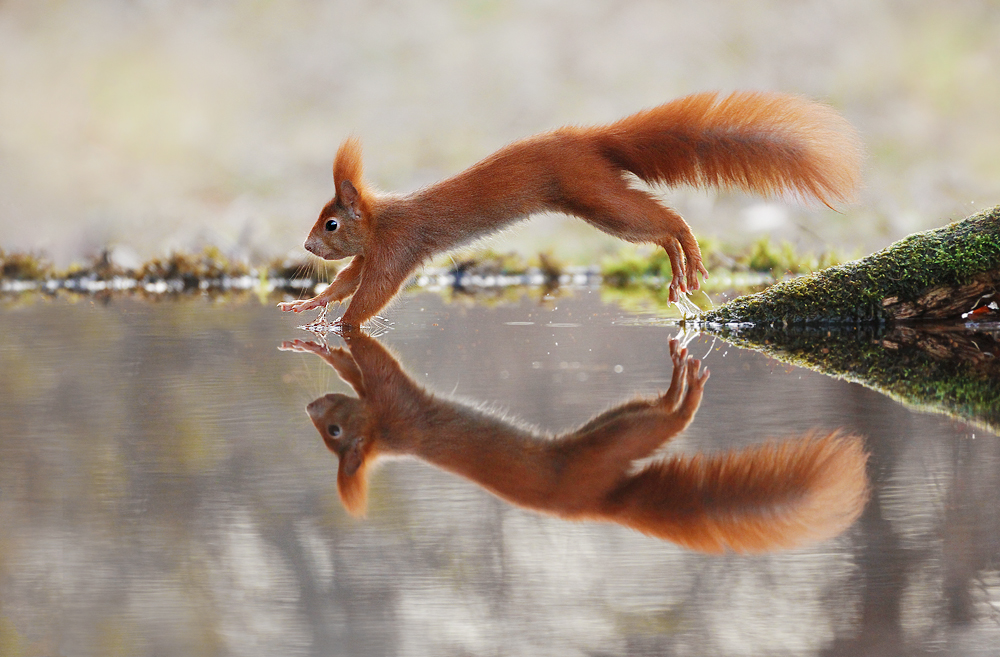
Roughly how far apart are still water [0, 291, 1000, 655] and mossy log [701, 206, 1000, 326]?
41.7 inches

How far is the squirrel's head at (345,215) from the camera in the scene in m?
2.58

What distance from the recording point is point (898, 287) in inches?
95.3

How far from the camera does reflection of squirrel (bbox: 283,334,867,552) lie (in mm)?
801

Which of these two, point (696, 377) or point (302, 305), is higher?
point (302, 305)

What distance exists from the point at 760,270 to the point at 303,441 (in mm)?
3985

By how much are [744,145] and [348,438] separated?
1437 millimetres

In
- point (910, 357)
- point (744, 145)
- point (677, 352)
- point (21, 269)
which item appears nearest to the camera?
point (910, 357)

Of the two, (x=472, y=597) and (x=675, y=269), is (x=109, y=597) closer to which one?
(x=472, y=597)

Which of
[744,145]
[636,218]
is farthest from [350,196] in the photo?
[744,145]

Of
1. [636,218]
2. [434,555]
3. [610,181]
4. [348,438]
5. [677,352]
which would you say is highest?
[610,181]

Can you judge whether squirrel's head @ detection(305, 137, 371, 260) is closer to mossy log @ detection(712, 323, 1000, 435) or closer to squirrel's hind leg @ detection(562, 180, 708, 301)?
squirrel's hind leg @ detection(562, 180, 708, 301)

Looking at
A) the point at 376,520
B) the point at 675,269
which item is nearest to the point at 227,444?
the point at 376,520

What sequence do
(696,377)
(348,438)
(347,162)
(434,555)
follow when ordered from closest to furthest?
(434,555), (348,438), (696,377), (347,162)

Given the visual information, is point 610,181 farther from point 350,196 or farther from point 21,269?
point 21,269
